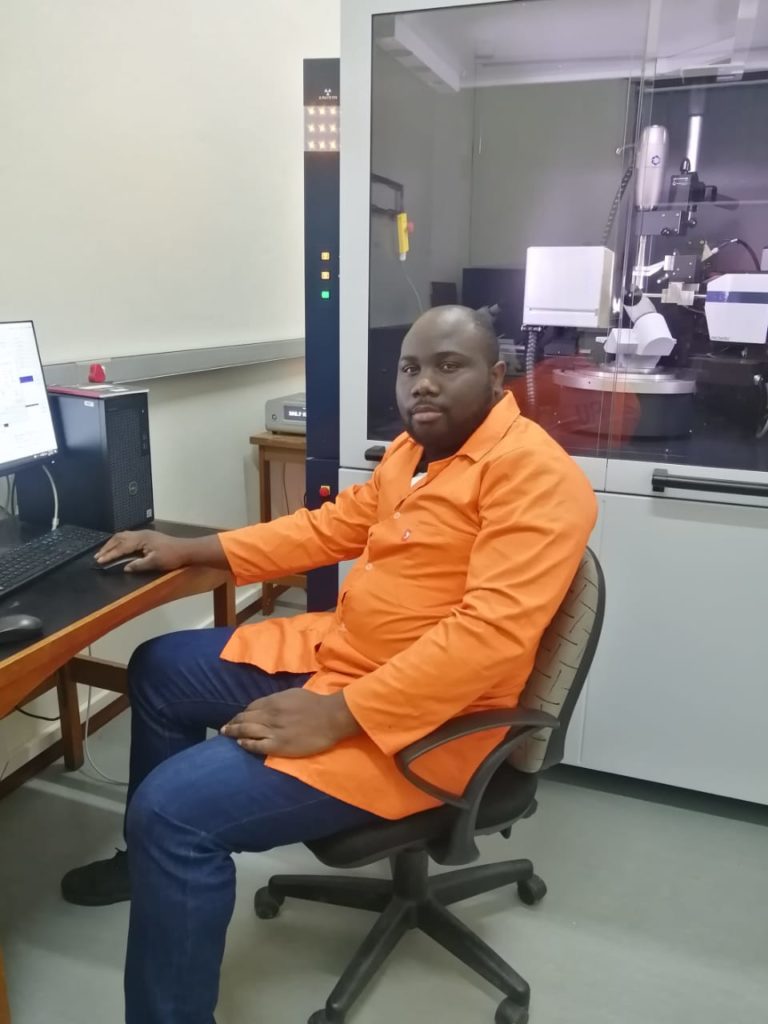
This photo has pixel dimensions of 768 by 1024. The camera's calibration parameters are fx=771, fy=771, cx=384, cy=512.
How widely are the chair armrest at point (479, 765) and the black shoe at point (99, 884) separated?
0.84 metres

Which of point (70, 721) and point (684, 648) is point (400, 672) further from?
point (70, 721)

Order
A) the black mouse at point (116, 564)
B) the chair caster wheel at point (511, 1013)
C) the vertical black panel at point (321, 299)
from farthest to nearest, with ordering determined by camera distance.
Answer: the vertical black panel at point (321, 299), the black mouse at point (116, 564), the chair caster wheel at point (511, 1013)

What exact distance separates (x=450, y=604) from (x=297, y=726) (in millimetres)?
320

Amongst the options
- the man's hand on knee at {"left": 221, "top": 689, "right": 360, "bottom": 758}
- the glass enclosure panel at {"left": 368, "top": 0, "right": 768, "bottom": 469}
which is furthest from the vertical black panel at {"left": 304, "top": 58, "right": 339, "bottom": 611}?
the man's hand on knee at {"left": 221, "top": 689, "right": 360, "bottom": 758}

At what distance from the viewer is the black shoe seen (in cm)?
166

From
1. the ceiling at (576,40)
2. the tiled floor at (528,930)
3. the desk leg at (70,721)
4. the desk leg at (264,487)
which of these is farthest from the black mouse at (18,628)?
the desk leg at (264,487)

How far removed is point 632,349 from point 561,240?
400mm

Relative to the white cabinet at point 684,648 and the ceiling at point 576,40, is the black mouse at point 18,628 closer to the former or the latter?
the white cabinet at point 684,648

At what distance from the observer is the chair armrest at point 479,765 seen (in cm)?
112

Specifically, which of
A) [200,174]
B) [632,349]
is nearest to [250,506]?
[200,174]

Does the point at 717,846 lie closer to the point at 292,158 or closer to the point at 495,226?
the point at 495,226

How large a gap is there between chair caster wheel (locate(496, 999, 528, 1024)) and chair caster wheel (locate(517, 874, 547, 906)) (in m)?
0.30

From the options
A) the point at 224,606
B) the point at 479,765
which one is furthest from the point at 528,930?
the point at 224,606

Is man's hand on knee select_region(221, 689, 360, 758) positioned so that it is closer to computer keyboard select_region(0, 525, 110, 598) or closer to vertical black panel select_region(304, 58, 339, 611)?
computer keyboard select_region(0, 525, 110, 598)
